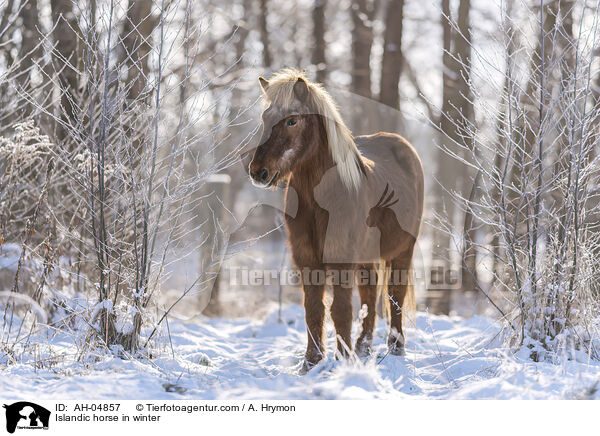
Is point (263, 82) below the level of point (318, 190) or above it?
above

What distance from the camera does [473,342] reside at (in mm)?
5652

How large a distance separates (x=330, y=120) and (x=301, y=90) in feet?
1.18

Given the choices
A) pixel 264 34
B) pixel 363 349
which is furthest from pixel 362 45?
Answer: pixel 363 349

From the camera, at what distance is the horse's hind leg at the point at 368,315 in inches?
197

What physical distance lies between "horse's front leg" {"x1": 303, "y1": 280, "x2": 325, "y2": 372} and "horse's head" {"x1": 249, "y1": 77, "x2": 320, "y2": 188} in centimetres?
97

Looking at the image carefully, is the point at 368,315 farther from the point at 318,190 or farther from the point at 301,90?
the point at 301,90

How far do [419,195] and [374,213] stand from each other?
4.02 ft

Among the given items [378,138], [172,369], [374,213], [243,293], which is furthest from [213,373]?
[243,293]

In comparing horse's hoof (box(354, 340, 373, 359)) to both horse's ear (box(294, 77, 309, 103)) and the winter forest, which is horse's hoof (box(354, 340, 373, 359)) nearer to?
the winter forest

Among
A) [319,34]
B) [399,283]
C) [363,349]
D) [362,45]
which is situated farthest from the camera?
[319,34]

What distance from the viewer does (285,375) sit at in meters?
4.14

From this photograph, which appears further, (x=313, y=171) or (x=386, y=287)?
(x=386, y=287)

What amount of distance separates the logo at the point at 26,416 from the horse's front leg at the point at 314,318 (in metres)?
2.01

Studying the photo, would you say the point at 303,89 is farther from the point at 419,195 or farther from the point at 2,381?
the point at 2,381
